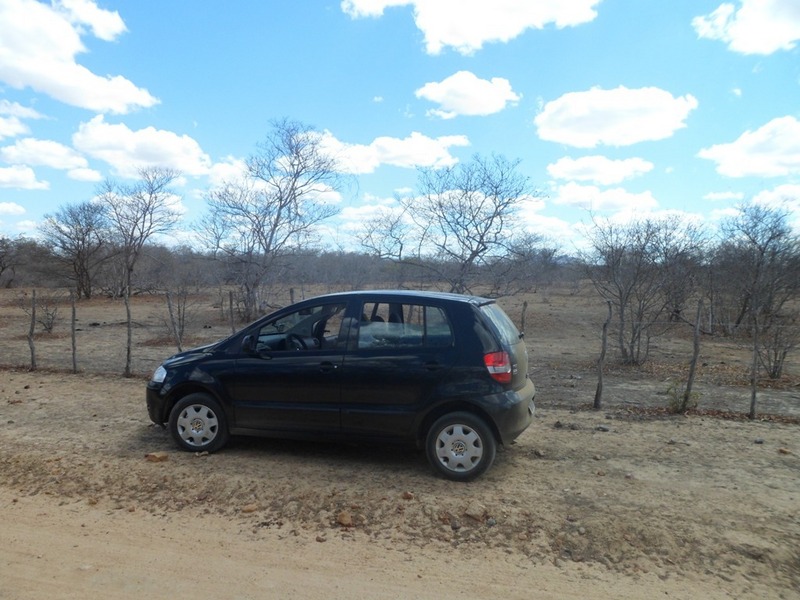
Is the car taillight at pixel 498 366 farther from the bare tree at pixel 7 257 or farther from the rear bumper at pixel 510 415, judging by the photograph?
the bare tree at pixel 7 257

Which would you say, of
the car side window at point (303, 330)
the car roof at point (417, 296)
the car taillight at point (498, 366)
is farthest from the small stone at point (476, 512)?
the car side window at point (303, 330)

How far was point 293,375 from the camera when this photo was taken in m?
5.39

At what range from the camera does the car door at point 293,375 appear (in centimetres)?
529

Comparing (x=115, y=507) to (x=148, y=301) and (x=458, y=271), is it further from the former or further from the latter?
(x=148, y=301)

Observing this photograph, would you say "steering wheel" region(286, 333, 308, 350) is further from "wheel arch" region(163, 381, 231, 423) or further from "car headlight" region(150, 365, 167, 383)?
"car headlight" region(150, 365, 167, 383)

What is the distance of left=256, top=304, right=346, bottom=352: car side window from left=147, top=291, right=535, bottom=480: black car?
1 cm

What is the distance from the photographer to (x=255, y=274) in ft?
71.6

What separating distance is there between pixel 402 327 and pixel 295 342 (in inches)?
44.5

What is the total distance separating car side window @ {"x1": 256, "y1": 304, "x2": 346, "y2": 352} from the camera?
5.52 metres

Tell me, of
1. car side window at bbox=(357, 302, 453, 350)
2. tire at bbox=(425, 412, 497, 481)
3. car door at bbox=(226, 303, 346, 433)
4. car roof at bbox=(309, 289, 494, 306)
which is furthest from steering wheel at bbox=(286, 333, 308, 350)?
tire at bbox=(425, 412, 497, 481)

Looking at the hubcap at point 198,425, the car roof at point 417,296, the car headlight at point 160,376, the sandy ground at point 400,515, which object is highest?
the car roof at point 417,296

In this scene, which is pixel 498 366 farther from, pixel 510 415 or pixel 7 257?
pixel 7 257

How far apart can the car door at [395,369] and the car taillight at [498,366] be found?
0.33 meters

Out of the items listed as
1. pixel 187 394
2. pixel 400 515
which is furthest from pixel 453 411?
pixel 187 394
